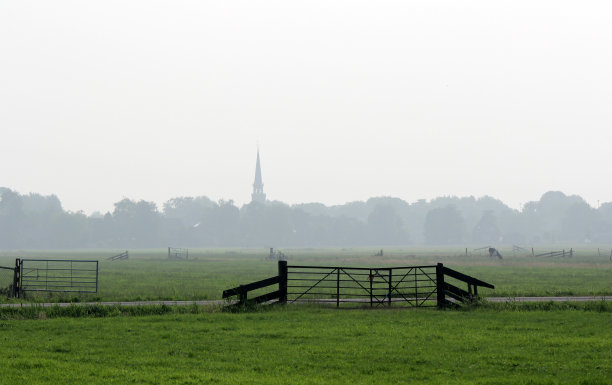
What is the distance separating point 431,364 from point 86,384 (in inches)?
307

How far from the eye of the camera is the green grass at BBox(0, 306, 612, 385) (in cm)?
1436

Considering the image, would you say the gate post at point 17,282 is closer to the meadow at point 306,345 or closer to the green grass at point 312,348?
the meadow at point 306,345

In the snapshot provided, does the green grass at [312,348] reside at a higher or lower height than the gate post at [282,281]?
lower

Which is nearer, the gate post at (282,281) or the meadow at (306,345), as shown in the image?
the meadow at (306,345)

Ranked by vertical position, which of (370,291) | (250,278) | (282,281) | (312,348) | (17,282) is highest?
(282,281)

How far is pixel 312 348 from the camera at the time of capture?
17516 mm

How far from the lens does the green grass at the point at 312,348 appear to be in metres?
14.4

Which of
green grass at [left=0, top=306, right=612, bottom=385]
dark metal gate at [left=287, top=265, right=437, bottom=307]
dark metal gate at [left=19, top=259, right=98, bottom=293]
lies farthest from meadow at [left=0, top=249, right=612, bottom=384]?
dark metal gate at [left=19, top=259, right=98, bottom=293]

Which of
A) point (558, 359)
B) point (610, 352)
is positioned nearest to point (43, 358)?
point (558, 359)

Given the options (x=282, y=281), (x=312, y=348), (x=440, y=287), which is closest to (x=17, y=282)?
(x=282, y=281)

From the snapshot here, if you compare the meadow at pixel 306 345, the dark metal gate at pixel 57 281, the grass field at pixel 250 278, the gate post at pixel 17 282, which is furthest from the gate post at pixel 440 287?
the gate post at pixel 17 282

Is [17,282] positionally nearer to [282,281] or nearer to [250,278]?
[282,281]

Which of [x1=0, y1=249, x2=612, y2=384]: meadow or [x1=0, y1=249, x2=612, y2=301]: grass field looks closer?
[x1=0, y1=249, x2=612, y2=384]: meadow

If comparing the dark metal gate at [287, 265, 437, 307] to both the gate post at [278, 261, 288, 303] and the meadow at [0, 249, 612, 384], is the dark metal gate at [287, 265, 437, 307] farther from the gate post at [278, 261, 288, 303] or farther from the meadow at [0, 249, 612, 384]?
the meadow at [0, 249, 612, 384]
